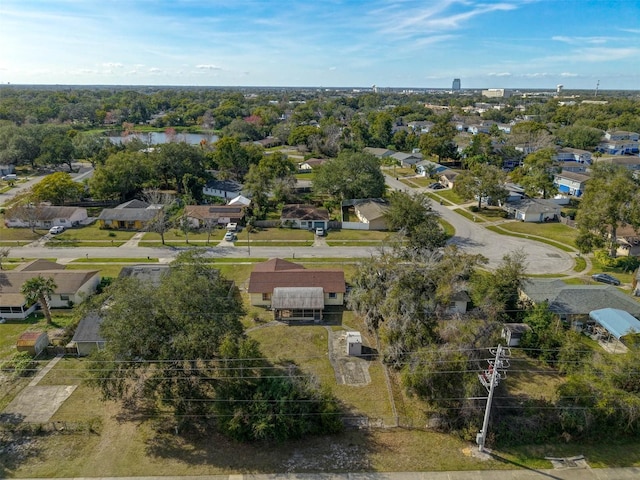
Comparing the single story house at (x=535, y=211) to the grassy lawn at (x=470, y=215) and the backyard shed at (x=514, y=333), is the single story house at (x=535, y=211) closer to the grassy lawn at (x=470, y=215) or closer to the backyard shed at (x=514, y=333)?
the grassy lawn at (x=470, y=215)

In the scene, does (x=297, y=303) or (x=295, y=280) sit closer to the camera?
(x=297, y=303)

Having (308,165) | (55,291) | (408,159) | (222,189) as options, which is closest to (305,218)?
(222,189)

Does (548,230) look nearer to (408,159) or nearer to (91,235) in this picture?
(408,159)

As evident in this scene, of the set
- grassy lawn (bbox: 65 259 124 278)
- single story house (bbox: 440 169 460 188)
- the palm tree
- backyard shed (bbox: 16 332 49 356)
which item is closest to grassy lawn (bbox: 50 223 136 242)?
grassy lawn (bbox: 65 259 124 278)

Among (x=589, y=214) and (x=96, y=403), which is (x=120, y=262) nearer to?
(x=96, y=403)

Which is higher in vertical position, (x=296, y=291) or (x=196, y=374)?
(x=196, y=374)

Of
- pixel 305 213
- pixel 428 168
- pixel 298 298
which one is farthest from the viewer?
pixel 428 168

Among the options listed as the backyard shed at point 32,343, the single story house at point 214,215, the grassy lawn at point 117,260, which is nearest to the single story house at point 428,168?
the single story house at point 214,215
